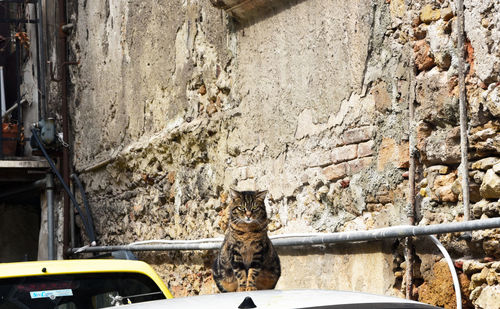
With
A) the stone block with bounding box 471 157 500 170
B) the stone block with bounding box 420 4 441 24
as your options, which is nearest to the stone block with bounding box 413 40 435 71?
the stone block with bounding box 420 4 441 24

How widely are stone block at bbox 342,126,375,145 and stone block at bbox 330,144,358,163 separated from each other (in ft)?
0.14

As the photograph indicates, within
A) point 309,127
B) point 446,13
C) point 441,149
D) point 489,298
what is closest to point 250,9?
point 309,127

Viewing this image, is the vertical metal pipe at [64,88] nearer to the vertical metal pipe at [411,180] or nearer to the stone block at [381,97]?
the stone block at [381,97]

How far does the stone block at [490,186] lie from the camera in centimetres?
428

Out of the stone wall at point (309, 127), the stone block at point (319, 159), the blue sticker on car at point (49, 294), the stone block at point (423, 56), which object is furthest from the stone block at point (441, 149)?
the blue sticker on car at point (49, 294)

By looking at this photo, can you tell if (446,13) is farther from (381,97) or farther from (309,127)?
(309,127)

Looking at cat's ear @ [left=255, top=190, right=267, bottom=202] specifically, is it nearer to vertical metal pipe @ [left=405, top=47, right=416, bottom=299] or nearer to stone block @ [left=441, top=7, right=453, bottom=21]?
vertical metal pipe @ [left=405, top=47, right=416, bottom=299]

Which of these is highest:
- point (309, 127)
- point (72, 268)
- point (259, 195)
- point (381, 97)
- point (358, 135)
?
point (381, 97)

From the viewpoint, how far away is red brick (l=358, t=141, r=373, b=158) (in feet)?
17.7

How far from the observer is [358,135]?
5520 millimetres

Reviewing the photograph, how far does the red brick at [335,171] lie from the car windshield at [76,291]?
1.82m

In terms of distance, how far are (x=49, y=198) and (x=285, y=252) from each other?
23.5 feet

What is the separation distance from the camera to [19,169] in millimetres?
12625

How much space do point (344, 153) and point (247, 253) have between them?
1057 millimetres
